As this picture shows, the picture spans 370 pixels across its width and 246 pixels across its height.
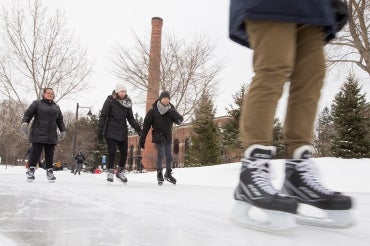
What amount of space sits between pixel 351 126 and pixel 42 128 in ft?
67.0

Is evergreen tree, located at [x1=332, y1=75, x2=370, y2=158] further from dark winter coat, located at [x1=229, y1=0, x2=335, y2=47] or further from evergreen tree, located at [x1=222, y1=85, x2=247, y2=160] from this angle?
dark winter coat, located at [x1=229, y1=0, x2=335, y2=47]

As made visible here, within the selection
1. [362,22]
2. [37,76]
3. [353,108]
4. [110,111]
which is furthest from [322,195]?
[353,108]

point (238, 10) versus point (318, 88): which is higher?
point (238, 10)

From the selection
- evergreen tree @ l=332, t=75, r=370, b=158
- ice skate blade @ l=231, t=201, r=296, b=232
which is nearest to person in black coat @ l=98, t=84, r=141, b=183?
ice skate blade @ l=231, t=201, r=296, b=232

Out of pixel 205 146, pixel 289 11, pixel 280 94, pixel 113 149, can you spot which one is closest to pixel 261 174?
pixel 280 94

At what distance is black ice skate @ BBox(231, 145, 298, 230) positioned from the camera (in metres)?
1.45

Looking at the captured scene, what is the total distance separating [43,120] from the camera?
253 inches

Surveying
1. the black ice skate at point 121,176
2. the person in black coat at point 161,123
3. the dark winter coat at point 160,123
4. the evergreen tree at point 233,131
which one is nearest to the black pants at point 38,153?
the black ice skate at point 121,176

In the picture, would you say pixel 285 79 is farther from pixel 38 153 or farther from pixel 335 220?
pixel 38 153

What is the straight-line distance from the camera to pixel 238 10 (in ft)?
5.99

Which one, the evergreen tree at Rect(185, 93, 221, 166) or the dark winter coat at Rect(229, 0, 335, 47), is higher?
the evergreen tree at Rect(185, 93, 221, 166)

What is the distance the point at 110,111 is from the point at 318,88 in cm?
504

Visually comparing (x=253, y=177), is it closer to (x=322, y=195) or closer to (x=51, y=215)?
(x=322, y=195)

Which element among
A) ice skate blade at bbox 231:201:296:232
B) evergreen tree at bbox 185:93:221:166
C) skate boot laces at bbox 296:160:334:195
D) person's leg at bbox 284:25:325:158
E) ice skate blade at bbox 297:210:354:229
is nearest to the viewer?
ice skate blade at bbox 231:201:296:232
